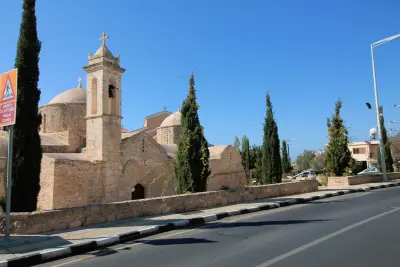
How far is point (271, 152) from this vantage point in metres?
19.5

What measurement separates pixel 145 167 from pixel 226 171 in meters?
7.79

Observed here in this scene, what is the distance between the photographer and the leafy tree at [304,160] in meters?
55.1

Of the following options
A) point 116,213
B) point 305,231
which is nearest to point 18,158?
point 116,213

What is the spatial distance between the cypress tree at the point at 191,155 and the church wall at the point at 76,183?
504 cm

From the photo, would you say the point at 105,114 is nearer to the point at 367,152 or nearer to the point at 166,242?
the point at 166,242

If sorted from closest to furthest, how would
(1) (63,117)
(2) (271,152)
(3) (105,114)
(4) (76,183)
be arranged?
(4) (76,183) < (3) (105,114) < (2) (271,152) < (1) (63,117)

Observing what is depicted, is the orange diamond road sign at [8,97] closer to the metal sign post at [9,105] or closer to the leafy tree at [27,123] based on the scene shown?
the metal sign post at [9,105]

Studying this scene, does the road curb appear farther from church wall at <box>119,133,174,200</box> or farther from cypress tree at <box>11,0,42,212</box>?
church wall at <box>119,133,174,200</box>

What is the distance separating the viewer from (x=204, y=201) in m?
11.6

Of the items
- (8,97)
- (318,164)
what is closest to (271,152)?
(8,97)

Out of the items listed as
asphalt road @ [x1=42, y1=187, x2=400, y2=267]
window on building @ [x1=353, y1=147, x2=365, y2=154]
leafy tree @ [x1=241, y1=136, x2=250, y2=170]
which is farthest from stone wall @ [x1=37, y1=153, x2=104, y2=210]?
window on building @ [x1=353, y1=147, x2=365, y2=154]

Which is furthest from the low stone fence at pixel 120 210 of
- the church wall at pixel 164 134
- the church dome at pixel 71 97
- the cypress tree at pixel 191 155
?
the church wall at pixel 164 134

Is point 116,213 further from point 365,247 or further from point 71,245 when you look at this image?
point 365,247

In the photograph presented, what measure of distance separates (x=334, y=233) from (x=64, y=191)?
12.3 meters
